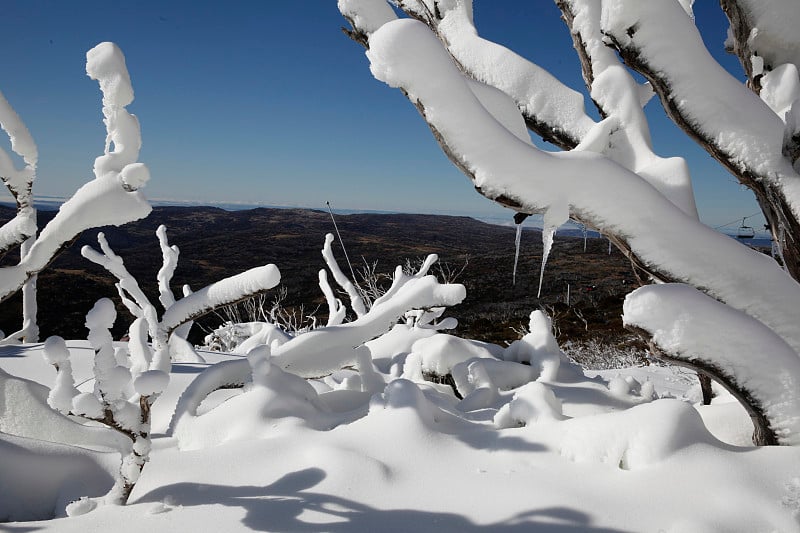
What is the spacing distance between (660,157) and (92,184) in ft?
8.48

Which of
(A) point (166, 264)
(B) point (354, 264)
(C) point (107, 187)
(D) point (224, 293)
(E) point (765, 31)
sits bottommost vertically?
(D) point (224, 293)

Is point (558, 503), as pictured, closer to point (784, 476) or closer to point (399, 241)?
point (784, 476)

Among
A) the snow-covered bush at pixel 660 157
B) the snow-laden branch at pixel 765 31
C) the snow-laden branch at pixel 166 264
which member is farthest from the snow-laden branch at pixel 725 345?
the snow-laden branch at pixel 166 264

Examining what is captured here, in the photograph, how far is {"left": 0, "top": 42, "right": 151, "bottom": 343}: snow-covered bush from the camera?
2.09 m

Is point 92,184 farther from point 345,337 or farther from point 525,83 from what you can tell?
point 525,83

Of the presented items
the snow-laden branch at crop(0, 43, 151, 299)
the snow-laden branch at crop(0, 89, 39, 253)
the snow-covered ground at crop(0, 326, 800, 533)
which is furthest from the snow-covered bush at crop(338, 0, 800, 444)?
the snow-laden branch at crop(0, 89, 39, 253)

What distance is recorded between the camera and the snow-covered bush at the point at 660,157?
1.62 m

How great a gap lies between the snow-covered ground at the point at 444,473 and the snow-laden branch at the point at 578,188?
529 mm

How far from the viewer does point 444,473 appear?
1708 mm

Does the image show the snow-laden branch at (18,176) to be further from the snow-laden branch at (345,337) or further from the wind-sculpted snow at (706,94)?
the wind-sculpted snow at (706,94)

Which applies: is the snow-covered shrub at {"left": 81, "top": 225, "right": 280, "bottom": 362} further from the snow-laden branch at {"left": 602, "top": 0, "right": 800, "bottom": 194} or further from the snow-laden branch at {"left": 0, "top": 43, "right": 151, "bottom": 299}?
the snow-laden branch at {"left": 602, "top": 0, "right": 800, "bottom": 194}

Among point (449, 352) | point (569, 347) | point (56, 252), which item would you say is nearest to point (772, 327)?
point (449, 352)

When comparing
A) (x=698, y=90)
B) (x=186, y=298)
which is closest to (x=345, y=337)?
(x=186, y=298)

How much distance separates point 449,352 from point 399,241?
48.3 m
